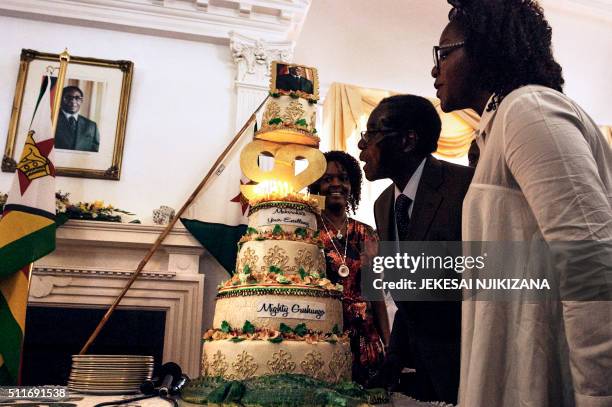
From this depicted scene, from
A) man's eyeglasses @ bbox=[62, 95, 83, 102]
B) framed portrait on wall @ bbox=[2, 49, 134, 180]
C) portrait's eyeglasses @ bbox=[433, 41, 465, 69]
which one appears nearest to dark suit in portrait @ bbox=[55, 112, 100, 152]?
framed portrait on wall @ bbox=[2, 49, 134, 180]

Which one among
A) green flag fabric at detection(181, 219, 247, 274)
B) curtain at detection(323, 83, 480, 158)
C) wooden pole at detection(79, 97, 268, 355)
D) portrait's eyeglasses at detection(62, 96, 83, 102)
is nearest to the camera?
wooden pole at detection(79, 97, 268, 355)

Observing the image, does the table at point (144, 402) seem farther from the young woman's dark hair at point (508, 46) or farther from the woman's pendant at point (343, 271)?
the young woman's dark hair at point (508, 46)

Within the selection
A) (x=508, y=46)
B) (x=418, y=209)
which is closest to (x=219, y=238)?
(x=418, y=209)

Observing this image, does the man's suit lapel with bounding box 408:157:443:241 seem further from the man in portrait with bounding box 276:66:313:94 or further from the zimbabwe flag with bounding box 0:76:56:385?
the zimbabwe flag with bounding box 0:76:56:385

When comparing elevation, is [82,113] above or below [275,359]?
above

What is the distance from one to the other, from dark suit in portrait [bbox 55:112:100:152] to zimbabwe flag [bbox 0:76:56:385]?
2.62 ft

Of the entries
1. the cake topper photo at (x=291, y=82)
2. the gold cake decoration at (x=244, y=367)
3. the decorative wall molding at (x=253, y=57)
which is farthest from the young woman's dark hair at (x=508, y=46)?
the decorative wall molding at (x=253, y=57)

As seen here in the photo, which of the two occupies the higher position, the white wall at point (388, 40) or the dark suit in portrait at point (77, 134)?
the white wall at point (388, 40)

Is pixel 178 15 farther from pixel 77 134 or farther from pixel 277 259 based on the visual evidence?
pixel 277 259

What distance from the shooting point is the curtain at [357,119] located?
5250 mm

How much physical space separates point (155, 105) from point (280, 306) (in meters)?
3.03

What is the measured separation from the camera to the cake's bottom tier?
213 centimetres

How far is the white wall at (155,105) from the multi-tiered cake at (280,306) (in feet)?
6.56

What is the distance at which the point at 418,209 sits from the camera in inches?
63.4
